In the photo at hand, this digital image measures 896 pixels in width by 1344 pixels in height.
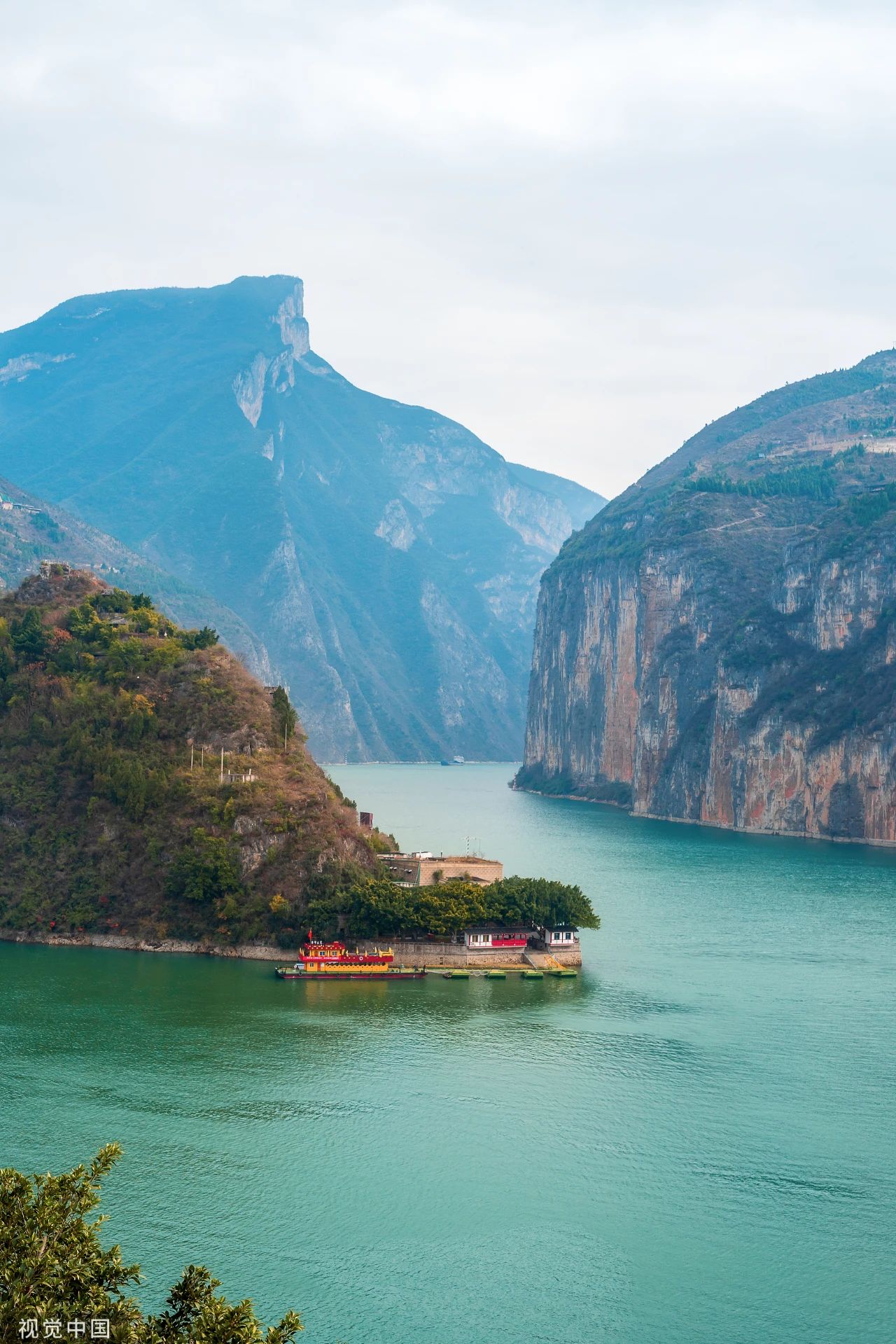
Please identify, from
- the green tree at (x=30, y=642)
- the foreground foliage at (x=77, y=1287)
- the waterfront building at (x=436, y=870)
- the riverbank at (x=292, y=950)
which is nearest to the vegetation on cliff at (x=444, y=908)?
the riverbank at (x=292, y=950)

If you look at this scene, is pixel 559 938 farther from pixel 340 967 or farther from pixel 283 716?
pixel 283 716

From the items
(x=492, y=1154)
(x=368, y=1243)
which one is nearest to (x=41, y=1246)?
(x=368, y=1243)

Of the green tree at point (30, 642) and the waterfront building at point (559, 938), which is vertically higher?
the green tree at point (30, 642)

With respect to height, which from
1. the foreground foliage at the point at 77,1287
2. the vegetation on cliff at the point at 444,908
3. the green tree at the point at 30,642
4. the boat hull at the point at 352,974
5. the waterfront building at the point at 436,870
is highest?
the green tree at the point at 30,642

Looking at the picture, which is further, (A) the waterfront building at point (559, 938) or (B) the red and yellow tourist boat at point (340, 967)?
(A) the waterfront building at point (559, 938)

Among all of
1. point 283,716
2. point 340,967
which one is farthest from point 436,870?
point 283,716

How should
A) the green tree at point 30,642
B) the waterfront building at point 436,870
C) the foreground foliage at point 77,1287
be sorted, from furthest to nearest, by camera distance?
the green tree at point 30,642
the waterfront building at point 436,870
the foreground foliage at point 77,1287

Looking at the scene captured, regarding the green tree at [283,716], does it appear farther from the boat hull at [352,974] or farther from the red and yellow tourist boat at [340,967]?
the boat hull at [352,974]
